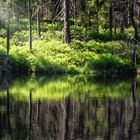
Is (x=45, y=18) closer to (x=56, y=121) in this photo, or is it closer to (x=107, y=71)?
(x=107, y=71)

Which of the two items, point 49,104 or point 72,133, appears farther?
point 49,104

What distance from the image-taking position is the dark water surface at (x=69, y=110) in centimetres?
1788

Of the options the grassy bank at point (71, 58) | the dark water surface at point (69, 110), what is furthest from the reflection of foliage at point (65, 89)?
the grassy bank at point (71, 58)

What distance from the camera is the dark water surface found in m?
17.9

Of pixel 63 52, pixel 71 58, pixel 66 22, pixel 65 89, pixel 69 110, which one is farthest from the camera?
pixel 66 22

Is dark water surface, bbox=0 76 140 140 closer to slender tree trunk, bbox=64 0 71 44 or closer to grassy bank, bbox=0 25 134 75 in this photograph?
grassy bank, bbox=0 25 134 75

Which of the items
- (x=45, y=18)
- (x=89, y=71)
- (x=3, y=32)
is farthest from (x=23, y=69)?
(x=45, y=18)

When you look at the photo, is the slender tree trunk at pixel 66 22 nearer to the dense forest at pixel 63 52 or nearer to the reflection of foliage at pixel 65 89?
the dense forest at pixel 63 52

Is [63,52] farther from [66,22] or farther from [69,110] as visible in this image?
[69,110]

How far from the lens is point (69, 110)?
22984mm

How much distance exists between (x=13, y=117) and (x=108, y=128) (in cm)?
461

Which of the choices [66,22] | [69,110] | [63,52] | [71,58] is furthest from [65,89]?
[66,22]

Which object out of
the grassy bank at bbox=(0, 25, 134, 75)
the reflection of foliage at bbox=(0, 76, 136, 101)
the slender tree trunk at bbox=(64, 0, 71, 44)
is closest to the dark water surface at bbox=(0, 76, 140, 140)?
the reflection of foliage at bbox=(0, 76, 136, 101)

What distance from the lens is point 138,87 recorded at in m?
33.2
